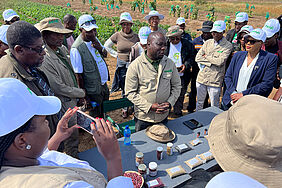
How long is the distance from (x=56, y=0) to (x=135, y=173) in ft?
161

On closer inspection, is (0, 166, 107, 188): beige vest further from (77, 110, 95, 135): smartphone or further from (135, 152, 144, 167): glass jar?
(135, 152, 144, 167): glass jar

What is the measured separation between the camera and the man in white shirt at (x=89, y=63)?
3.50 m

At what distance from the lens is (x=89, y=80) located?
12.1 feet

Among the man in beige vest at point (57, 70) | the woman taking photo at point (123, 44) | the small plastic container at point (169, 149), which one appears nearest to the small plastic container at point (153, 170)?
the small plastic container at point (169, 149)

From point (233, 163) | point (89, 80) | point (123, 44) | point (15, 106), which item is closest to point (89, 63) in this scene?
point (89, 80)

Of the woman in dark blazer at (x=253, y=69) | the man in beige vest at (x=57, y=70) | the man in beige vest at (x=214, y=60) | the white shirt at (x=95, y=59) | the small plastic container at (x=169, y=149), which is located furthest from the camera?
the man in beige vest at (x=214, y=60)

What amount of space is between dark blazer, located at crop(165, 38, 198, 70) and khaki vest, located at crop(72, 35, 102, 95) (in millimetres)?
1688

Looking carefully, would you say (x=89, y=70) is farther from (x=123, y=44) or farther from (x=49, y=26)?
(x=123, y=44)

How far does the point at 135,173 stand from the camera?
205 cm

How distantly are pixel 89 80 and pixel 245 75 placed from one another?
2837mm

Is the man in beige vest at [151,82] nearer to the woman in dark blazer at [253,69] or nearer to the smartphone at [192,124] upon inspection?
the smartphone at [192,124]

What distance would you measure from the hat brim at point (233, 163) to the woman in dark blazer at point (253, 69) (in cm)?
219

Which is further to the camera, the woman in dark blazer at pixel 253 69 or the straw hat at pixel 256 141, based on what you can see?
the woman in dark blazer at pixel 253 69

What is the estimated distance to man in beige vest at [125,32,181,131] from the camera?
291 cm
